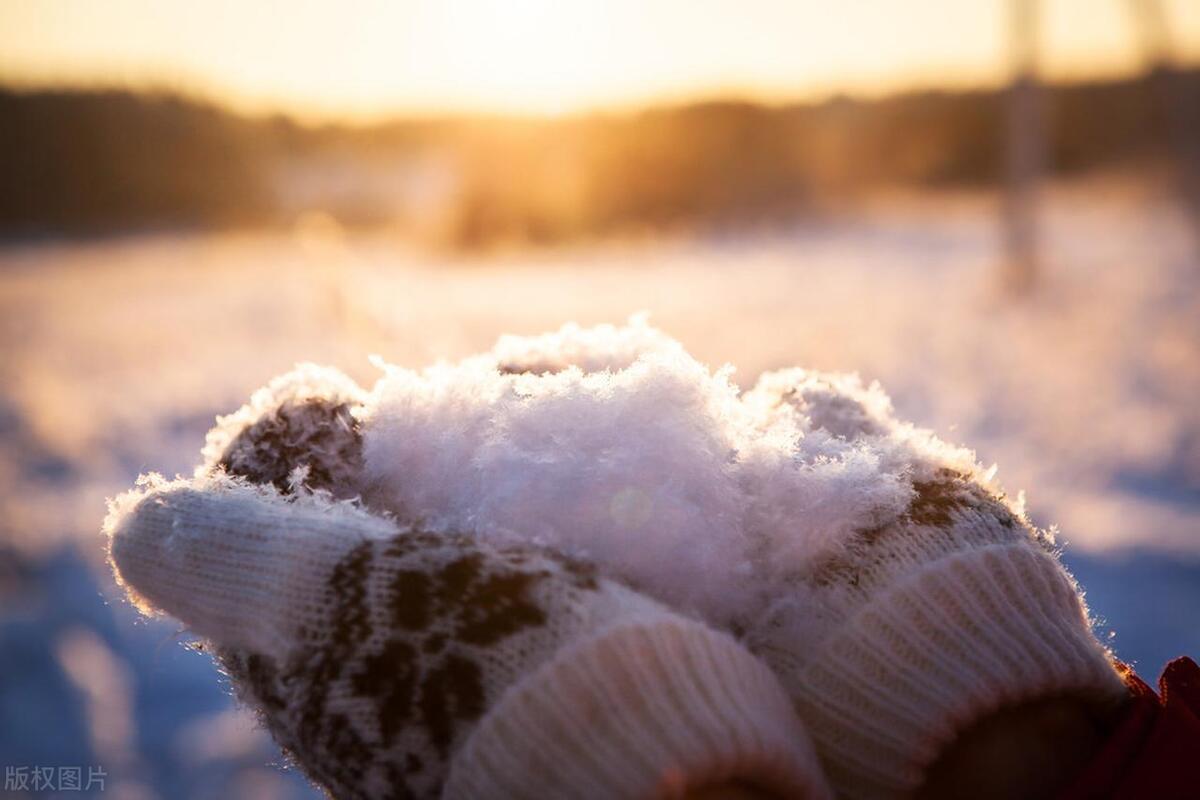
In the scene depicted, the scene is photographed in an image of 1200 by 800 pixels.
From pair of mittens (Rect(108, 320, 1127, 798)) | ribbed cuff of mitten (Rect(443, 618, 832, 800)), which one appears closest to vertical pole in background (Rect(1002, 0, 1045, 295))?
pair of mittens (Rect(108, 320, 1127, 798))

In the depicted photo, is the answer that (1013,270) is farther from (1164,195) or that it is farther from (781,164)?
(781,164)

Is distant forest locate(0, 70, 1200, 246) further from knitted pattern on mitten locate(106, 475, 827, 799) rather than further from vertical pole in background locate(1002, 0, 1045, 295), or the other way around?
knitted pattern on mitten locate(106, 475, 827, 799)

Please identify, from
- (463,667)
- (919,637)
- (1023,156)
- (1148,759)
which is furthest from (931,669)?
(1023,156)

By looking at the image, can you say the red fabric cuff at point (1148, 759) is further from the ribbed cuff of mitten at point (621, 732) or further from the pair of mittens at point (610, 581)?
the ribbed cuff of mitten at point (621, 732)

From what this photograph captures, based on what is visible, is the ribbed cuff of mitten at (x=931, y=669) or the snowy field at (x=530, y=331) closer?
the ribbed cuff of mitten at (x=931, y=669)

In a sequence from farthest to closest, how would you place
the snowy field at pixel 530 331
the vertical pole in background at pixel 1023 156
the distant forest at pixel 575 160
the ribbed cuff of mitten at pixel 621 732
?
the distant forest at pixel 575 160, the vertical pole in background at pixel 1023 156, the snowy field at pixel 530 331, the ribbed cuff of mitten at pixel 621 732

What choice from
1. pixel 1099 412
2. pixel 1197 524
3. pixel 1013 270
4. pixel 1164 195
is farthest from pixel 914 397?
pixel 1164 195

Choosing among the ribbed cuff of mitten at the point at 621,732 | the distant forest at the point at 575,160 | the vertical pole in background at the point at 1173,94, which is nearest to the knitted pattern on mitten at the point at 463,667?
the ribbed cuff of mitten at the point at 621,732
